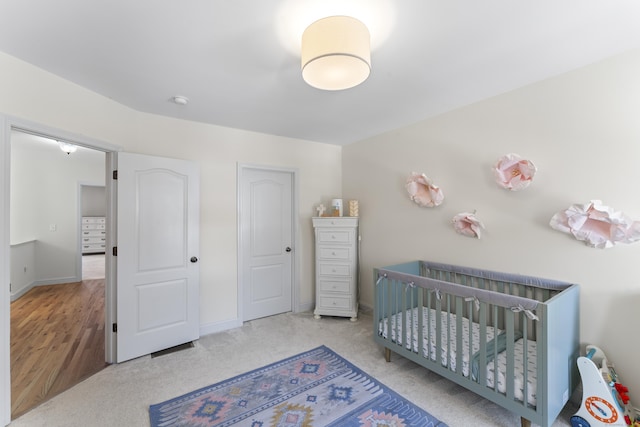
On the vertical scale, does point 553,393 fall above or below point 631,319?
below

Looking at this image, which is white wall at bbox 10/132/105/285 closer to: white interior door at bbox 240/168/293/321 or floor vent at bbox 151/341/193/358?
white interior door at bbox 240/168/293/321

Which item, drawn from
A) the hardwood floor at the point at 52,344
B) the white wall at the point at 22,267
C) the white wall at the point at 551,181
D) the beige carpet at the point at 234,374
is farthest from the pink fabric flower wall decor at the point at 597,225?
the white wall at the point at 22,267

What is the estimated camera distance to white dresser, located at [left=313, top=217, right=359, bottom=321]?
3.35 meters

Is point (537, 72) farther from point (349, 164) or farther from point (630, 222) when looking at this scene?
point (349, 164)

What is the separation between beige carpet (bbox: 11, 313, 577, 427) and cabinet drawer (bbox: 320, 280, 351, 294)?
399mm

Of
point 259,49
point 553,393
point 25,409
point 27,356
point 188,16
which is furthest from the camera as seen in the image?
point 27,356

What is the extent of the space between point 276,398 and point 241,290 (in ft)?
4.86

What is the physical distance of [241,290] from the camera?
3234 mm

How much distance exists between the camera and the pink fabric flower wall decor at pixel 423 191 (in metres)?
2.72

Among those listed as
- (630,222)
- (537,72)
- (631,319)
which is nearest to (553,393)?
(631,319)

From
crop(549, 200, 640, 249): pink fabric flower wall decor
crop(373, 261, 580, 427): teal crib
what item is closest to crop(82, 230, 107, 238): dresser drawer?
crop(373, 261, 580, 427): teal crib

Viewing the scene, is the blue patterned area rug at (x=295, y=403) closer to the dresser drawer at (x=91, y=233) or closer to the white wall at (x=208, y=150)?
the white wall at (x=208, y=150)

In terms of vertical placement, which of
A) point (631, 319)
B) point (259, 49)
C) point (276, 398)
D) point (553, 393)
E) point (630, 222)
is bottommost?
point (276, 398)

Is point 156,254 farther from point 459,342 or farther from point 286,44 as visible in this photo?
point 459,342
